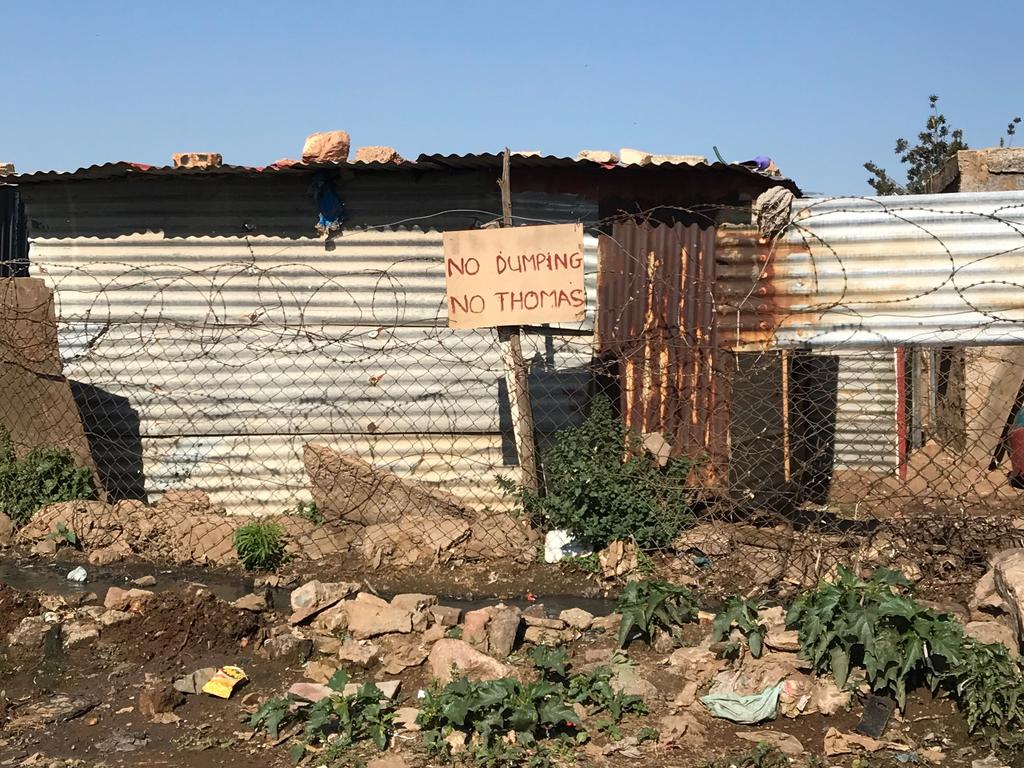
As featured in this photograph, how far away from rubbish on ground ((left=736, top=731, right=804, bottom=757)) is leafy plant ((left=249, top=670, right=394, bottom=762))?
4.94ft

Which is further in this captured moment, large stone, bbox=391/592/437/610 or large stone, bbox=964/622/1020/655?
large stone, bbox=391/592/437/610

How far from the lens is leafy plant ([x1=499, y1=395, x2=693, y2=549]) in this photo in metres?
5.93

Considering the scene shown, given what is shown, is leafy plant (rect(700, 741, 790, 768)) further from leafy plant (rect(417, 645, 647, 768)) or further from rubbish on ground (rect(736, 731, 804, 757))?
leafy plant (rect(417, 645, 647, 768))

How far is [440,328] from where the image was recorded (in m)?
7.29

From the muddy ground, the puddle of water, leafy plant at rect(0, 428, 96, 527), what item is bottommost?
the puddle of water

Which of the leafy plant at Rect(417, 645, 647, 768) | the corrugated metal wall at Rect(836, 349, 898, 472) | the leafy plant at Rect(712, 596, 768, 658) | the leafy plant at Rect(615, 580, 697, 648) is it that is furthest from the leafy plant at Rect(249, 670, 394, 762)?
the corrugated metal wall at Rect(836, 349, 898, 472)

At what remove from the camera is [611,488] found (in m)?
5.95

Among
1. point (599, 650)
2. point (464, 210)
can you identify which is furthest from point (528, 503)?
point (464, 210)

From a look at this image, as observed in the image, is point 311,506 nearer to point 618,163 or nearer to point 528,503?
point 528,503

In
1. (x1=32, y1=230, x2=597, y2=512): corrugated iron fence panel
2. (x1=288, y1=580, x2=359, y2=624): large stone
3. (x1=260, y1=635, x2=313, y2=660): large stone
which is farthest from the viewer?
(x1=32, y1=230, x2=597, y2=512): corrugated iron fence panel

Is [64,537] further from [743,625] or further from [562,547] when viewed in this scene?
[743,625]

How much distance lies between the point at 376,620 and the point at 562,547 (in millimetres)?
1546

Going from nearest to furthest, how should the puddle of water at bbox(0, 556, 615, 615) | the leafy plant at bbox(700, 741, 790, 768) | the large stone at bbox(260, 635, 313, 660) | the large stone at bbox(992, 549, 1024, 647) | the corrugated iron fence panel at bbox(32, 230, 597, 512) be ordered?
1. the leafy plant at bbox(700, 741, 790, 768)
2. the large stone at bbox(992, 549, 1024, 647)
3. the large stone at bbox(260, 635, 313, 660)
4. the puddle of water at bbox(0, 556, 615, 615)
5. the corrugated iron fence panel at bbox(32, 230, 597, 512)

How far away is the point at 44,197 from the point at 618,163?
465cm
